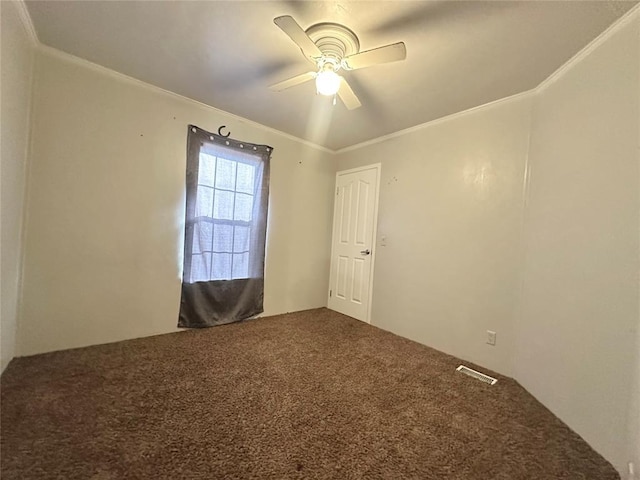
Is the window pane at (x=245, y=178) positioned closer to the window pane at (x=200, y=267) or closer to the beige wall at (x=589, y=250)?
the window pane at (x=200, y=267)

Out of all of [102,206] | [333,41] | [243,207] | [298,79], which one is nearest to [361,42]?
[333,41]

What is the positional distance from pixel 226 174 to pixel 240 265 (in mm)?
1052

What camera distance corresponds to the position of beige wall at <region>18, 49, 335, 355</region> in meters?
2.09

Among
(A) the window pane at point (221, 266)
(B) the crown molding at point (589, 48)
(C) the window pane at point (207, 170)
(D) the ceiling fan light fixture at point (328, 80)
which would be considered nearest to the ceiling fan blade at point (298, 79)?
(D) the ceiling fan light fixture at point (328, 80)

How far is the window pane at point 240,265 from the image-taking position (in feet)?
10.2

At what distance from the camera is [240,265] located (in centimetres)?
316

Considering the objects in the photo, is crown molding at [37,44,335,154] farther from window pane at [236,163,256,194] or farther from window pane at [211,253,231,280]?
window pane at [211,253,231,280]

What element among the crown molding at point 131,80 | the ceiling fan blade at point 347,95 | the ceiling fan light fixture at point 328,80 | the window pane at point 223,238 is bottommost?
the window pane at point 223,238

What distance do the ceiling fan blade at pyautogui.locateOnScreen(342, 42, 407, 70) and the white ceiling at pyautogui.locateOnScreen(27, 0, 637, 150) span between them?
19 centimetres

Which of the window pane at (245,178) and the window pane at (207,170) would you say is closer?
the window pane at (207,170)

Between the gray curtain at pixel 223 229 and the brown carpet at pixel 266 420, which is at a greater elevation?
the gray curtain at pixel 223 229

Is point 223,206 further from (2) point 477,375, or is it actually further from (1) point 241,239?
(2) point 477,375

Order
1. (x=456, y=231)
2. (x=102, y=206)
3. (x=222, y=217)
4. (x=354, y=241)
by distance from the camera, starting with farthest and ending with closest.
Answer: (x=354, y=241)
(x=222, y=217)
(x=456, y=231)
(x=102, y=206)

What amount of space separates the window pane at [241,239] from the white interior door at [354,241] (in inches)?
53.6
